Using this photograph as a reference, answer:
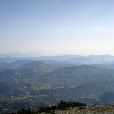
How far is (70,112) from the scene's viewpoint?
4344cm

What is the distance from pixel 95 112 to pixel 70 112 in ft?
14.0

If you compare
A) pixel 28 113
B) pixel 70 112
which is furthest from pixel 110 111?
pixel 28 113

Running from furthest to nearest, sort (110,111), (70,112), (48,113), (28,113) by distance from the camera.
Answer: (28,113) < (48,113) < (70,112) < (110,111)

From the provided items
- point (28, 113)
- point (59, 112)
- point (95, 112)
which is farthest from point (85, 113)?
point (28, 113)

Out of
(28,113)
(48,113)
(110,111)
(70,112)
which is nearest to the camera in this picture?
(110,111)

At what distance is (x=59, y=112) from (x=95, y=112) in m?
7.18

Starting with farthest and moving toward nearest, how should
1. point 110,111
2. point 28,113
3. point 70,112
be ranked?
point 28,113 → point 70,112 → point 110,111

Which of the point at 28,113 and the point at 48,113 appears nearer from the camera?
the point at 48,113

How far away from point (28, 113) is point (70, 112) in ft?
39.4

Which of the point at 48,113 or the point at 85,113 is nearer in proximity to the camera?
the point at 85,113

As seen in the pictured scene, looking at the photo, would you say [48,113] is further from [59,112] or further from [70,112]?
[70,112]

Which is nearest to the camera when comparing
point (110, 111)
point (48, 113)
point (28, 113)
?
point (110, 111)

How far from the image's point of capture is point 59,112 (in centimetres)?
4597

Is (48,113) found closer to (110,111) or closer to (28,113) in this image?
(28,113)
